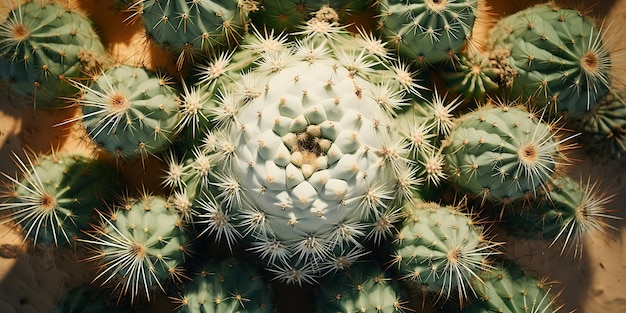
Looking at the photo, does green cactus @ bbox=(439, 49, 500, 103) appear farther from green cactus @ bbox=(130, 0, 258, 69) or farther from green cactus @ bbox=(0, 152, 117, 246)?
green cactus @ bbox=(0, 152, 117, 246)

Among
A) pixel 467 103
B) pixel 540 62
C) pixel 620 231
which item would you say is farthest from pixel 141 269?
pixel 620 231

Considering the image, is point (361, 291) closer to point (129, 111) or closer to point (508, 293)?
point (508, 293)

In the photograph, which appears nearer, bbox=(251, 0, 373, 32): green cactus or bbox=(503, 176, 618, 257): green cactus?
bbox=(251, 0, 373, 32): green cactus

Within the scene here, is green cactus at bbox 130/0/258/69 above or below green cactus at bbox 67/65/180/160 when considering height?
above

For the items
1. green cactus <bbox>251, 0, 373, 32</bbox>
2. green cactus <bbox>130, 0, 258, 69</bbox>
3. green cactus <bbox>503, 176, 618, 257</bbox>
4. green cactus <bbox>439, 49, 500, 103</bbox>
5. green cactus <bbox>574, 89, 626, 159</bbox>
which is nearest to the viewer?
green cactus <bbox>130, 0, 258, 69</bbox>

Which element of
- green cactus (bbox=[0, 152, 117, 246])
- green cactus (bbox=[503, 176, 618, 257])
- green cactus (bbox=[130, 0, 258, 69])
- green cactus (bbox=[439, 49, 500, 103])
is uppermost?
green cactus (bbox=[130, 0, 258, 69])

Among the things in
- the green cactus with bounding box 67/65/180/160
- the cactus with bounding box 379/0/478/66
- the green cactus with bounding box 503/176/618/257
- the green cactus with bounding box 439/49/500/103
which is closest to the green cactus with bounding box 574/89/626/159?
the green cactus with bounding box 503/176/618/257

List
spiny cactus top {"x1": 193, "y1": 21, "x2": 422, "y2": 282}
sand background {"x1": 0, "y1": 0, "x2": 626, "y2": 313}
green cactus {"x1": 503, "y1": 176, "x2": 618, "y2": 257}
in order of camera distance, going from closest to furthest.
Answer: spiny cactus top {"x1": 193, "y1": 21, "x2": 422, "y2": 282} < green cactus {"x1": 503, "y1": 176, "x2": 618, "y2": 257} < sand background {"x1": 0, "y1": 0, "x2": 626, "y2": 313}
